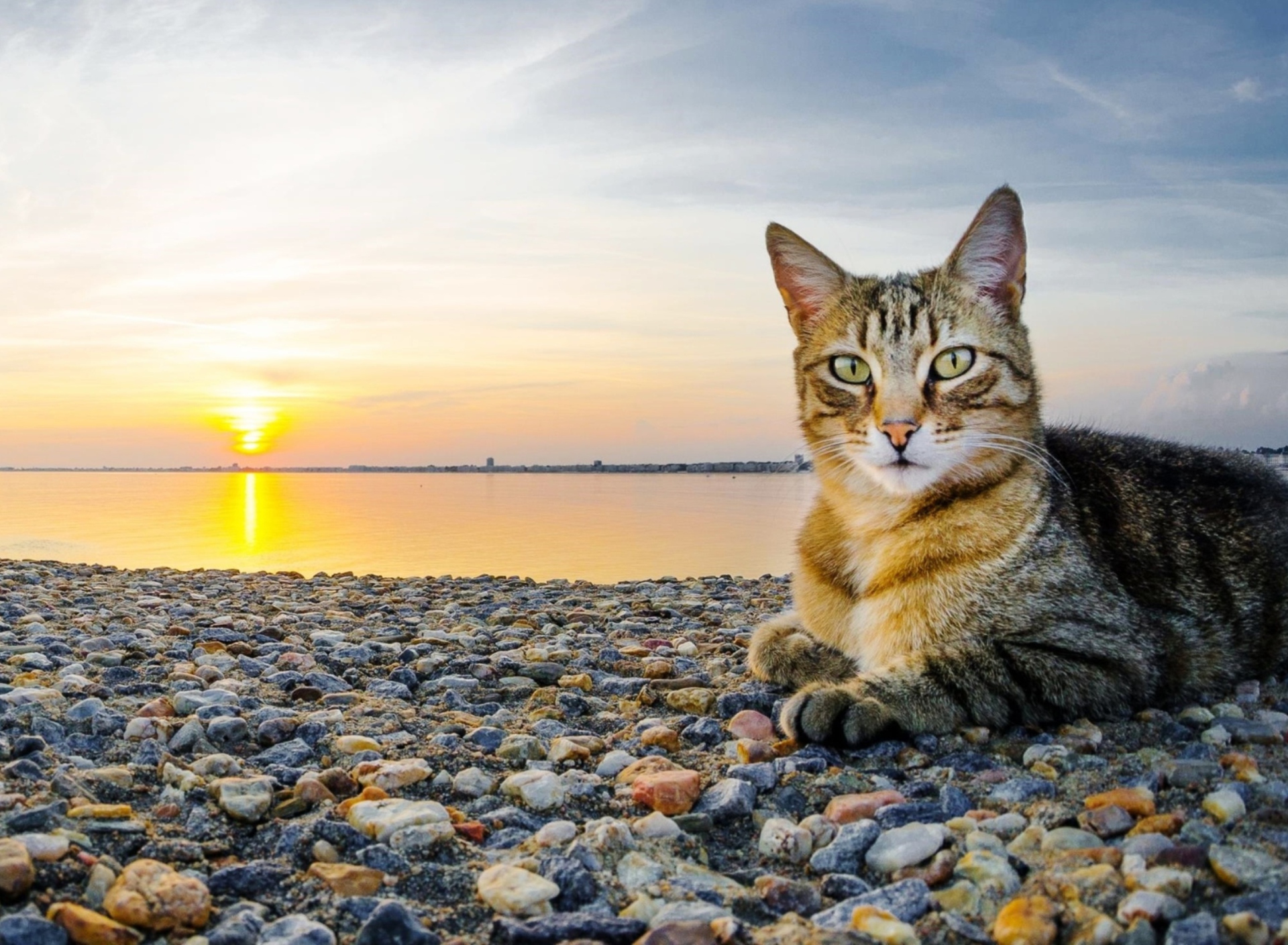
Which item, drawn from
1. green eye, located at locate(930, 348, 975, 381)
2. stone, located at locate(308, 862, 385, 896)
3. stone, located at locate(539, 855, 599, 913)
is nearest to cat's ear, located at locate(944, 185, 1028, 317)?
green eye, located at locate(930, 348, 975, 381)

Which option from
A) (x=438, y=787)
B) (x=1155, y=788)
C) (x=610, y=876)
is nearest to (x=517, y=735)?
(x=438, y=787)

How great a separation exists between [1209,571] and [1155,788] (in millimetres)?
2009

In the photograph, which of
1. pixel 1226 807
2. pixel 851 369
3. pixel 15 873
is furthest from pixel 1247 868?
pixel 15 873

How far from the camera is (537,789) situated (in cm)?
333

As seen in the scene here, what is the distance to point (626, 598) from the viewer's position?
28.5 ft

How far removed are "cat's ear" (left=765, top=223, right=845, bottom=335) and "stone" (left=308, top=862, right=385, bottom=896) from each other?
10.5 feet

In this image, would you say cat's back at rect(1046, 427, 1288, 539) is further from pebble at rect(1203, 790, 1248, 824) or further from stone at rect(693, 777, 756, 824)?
stone at rect(693, 777, 756, 824)

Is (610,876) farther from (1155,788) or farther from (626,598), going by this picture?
(626,598)

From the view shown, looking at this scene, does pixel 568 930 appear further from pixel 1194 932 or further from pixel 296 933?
pixel 1194 932

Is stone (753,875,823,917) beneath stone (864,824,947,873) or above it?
beneath

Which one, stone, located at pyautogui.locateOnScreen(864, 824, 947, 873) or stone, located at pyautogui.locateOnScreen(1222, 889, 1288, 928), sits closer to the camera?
stone, located at pyautogui.locateOnScreen(1222, 889, 1288, 928)

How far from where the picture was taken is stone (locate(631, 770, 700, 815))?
3.21 metres

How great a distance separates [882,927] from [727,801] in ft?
2.96

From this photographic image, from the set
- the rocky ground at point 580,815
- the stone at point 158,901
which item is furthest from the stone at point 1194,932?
the stone at point 158,901
